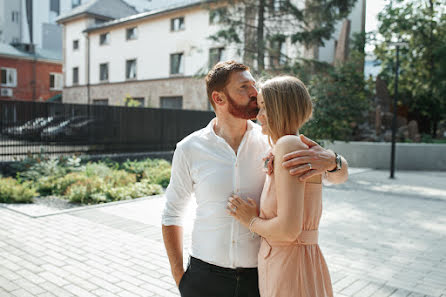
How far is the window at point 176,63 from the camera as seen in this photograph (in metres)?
32.9

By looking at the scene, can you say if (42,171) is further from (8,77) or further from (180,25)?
(8,77)

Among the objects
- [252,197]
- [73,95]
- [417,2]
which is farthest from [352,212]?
[73,95]

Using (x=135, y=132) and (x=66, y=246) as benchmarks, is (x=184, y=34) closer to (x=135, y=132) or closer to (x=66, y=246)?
(x=135, y=132)

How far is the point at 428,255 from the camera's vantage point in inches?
226

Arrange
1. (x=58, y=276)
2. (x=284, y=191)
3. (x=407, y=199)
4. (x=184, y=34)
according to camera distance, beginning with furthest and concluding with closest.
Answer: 1. (x=184, y=34)
2. (x=407, y=199)
3. (x=58, y=276)
4. (x=284, y=191)

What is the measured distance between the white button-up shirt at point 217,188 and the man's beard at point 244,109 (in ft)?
0.46

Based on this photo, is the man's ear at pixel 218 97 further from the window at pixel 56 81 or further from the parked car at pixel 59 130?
the window at pixel 56 81

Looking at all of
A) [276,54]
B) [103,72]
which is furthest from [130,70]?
[276,54]

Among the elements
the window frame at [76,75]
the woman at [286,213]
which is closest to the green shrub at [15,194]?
the woman at [286,213]

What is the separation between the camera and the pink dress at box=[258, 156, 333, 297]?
70.1 inches

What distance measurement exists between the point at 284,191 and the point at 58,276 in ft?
12.8

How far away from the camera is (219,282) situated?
80.7 inches

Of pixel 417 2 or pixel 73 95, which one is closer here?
pixel 417 2

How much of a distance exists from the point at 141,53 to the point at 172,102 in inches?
224
